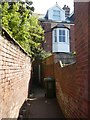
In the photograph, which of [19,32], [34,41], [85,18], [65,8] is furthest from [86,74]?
[65,8]

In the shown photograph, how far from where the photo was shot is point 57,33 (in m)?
32.3

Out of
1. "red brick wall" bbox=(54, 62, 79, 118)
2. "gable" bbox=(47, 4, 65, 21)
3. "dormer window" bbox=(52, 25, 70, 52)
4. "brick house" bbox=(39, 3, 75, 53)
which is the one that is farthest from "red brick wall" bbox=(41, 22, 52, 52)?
"red brick wall" bbox=(54, 62, 79, 118)

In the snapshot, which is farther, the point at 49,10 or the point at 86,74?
the point at 49,10

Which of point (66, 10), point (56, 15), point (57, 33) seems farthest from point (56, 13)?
point (66, 10)

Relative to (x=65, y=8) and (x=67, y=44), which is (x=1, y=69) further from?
(x=65, y=8)

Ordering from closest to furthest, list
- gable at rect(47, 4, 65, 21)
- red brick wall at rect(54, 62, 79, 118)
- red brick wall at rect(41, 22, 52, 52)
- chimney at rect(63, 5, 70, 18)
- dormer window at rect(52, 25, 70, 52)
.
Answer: red brick wall at rect(54, 62, 79, 118)
red brick wall at rect(41, 22, 52, 52)
dormer window at rect(52, 25, 70, 52)
gable at rect(47, 4, 65, 21)
chimney at rect(63, 5, 70, 18)

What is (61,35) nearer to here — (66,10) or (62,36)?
(62,36)

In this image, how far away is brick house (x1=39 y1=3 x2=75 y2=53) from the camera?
105 feet

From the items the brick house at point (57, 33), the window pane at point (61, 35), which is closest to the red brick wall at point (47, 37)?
the brick house at point (57, 33)

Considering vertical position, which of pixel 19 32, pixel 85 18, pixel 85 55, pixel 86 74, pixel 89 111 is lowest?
pixel 89 111

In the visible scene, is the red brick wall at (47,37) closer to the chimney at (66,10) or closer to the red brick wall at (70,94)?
the chimney at (66,10)

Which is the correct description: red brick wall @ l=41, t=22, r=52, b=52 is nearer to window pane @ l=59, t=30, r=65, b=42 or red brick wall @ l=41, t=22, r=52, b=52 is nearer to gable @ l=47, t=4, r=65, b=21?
window pane @ l=59, t=30, r=65, b=42

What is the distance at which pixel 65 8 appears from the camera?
1465 inches

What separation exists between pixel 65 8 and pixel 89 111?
33827 mm
